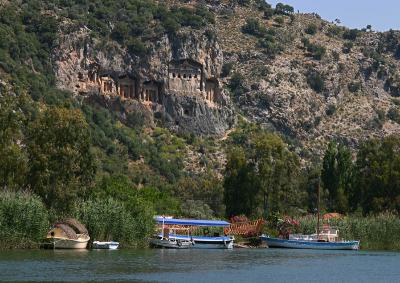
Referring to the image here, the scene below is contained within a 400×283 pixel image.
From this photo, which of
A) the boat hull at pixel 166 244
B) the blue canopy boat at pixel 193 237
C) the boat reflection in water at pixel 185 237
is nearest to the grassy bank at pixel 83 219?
the boat hull at pixel 166 244

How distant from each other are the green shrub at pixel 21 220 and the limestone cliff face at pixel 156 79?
82.6m

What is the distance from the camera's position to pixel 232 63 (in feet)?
650

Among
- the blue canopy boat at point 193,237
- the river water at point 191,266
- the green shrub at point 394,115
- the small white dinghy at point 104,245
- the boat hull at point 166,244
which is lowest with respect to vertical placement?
the river water at point 191,266

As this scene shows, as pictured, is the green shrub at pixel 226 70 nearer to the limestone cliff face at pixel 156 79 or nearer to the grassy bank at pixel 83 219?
the limestone cliff face at pixel 156 79

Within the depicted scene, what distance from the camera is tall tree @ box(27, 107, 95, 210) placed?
291ft

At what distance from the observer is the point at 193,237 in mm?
99562

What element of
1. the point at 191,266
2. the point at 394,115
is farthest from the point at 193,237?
the point at 394,115

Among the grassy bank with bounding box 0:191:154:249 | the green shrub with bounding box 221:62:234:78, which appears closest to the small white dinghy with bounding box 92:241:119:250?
the grassy bank with bounding box 0:191:154:249

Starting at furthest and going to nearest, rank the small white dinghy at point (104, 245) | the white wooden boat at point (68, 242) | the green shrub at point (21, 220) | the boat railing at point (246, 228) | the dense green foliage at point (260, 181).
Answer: the dense green foliage at point (260, 181), the boat railing at point (246, 228), the small white dinghy at point (104, 245), the white wooden boat at point (68, 242), the green shrub at point (21, 220)

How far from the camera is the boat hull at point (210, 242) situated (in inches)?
3890

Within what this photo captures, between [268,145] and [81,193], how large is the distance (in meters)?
28.6

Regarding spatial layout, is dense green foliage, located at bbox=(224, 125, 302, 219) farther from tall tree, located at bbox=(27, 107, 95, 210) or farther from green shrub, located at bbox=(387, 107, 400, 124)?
green shrub, located at bbox=(387, 107, 400, 124)

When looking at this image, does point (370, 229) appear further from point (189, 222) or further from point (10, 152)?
point (10, 152)

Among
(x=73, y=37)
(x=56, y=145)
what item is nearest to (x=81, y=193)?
(x=56, y=145)
